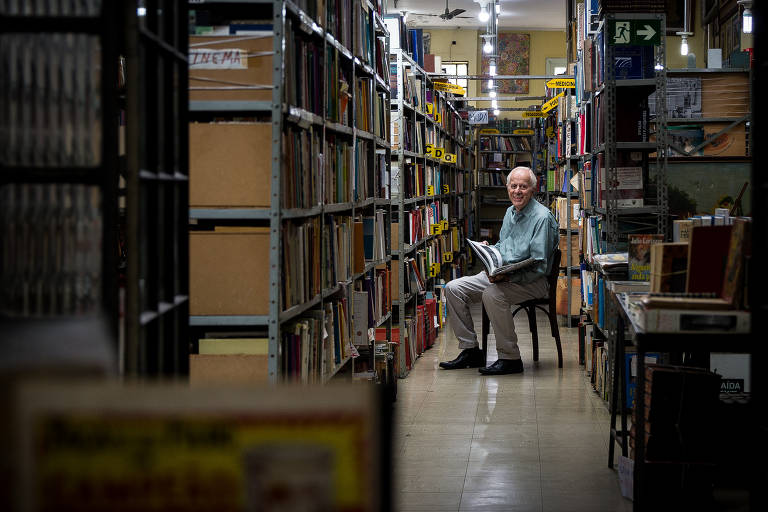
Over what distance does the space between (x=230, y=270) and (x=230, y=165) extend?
370 millimetres

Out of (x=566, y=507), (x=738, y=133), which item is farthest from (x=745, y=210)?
(x=566, y=507)

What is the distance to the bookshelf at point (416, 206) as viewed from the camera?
22.2ft

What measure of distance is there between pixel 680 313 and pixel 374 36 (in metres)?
3.17

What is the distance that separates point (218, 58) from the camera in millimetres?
3176

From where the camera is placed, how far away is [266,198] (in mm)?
3195

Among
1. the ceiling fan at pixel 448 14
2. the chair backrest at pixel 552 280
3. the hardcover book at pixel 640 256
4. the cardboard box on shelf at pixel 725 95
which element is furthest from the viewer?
the ceiling fan at pixel 448 14

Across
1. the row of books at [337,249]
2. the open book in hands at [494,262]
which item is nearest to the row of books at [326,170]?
the row of books at [337,249]

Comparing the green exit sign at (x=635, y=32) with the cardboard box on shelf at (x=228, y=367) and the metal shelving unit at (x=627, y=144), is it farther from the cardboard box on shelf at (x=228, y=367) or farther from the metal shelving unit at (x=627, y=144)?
the cardboard box on shelf at (x=228, y=367)

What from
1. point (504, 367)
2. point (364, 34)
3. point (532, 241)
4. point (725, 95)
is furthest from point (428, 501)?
point (725, 95)

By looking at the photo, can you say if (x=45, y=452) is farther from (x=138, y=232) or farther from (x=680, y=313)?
(x=680, y=313)

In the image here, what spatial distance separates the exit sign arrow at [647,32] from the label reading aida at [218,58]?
2.72m

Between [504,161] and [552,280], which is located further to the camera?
[504,161]

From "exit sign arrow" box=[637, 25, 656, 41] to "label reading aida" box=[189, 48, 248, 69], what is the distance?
2.72 metres

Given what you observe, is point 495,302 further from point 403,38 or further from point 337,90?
point 337,90
